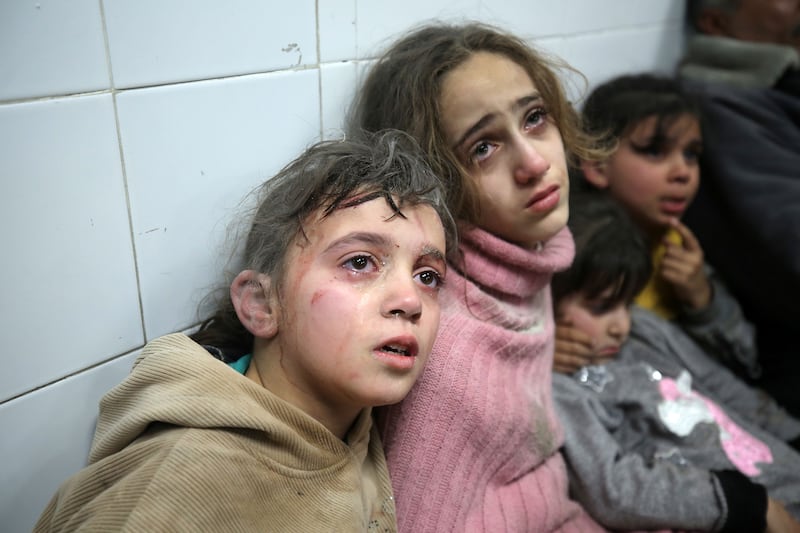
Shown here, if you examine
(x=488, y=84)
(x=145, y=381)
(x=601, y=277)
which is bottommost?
(x=601, y=277)

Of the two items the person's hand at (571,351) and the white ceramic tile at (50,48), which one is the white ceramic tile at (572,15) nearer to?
the person's hand at (571,351)

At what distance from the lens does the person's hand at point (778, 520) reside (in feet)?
3.81

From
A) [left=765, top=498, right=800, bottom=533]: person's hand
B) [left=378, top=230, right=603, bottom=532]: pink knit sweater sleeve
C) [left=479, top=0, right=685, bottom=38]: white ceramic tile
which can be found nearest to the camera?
[left=378, top=230, right=603, bottom=532]: pink knit sweater sleeve

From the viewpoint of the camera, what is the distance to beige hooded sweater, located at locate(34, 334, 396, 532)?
64 cm

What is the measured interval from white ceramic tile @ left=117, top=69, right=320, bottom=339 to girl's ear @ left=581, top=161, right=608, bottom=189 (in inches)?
30.1

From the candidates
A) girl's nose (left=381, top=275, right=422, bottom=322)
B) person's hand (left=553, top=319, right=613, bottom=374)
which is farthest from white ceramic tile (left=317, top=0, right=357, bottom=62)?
person's hand (left=553, top=319, right=613, bottom=374)

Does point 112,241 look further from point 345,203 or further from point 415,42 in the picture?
point 415,42

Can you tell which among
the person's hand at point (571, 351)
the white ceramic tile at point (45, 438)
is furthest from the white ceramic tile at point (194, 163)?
the person's hand at point (571, 351)

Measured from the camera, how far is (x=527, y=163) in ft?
3.26

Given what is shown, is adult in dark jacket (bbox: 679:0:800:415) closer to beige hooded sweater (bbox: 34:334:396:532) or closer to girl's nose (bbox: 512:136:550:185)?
girl's nose (bbox: 512:136:550:185)

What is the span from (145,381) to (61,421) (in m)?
0.16

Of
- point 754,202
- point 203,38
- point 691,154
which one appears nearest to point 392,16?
point 203,38

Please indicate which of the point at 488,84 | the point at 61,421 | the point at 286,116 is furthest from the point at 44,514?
the point at 488,84

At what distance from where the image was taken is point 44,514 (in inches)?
28.9
